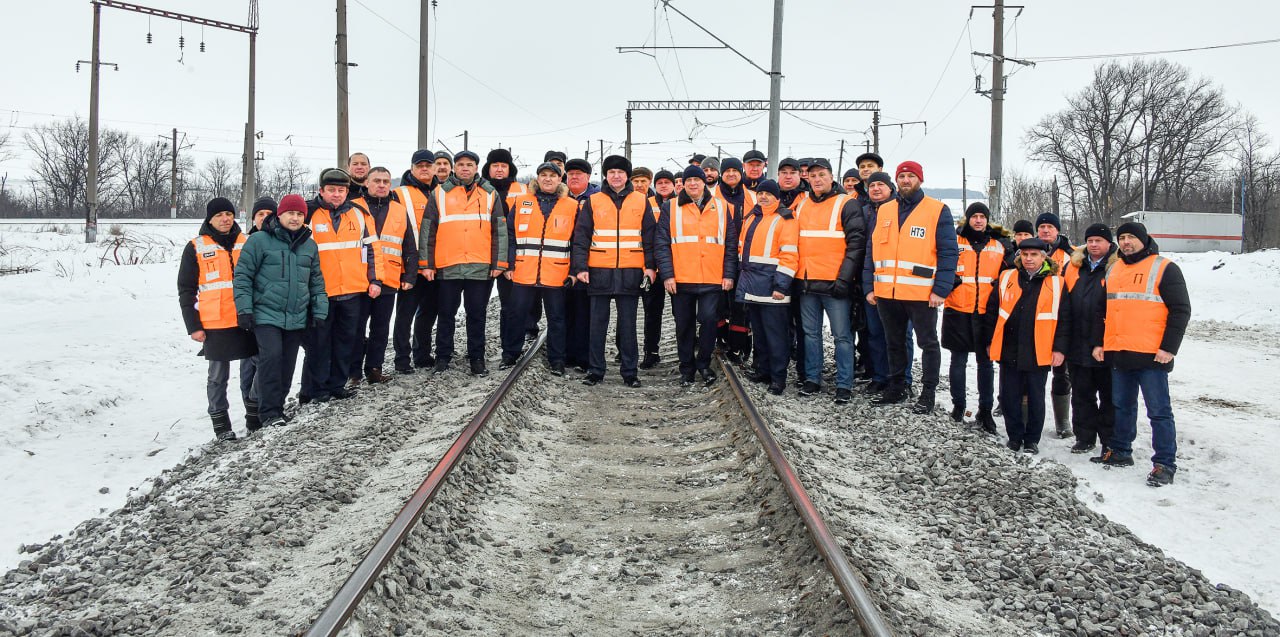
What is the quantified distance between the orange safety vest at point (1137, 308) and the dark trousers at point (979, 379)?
1074mm

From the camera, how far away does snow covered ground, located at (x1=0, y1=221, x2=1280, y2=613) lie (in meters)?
5.20

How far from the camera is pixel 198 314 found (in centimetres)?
698

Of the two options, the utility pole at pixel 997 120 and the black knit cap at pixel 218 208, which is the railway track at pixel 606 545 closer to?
the black knit cap at pixel 218 208

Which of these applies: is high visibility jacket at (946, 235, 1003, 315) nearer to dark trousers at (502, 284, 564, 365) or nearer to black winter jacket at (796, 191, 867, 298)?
black winter jacket at (796, 191, 867, 298)

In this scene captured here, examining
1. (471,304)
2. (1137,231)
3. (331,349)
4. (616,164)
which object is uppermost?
(616,164)

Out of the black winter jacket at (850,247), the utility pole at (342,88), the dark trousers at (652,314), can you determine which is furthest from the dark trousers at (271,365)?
the utility pole at (342,88)

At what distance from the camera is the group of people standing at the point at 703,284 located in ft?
22.5

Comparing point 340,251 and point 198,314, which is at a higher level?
point 340,251

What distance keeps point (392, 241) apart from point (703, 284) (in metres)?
3.15

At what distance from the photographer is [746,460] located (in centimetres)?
576

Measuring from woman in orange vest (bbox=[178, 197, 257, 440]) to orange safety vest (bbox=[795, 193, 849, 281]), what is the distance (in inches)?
204

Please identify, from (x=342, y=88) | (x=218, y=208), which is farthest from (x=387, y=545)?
(x=342, y=88)

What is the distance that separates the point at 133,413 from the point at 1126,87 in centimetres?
6104

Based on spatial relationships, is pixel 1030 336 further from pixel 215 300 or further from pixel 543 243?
pixel 215 300
